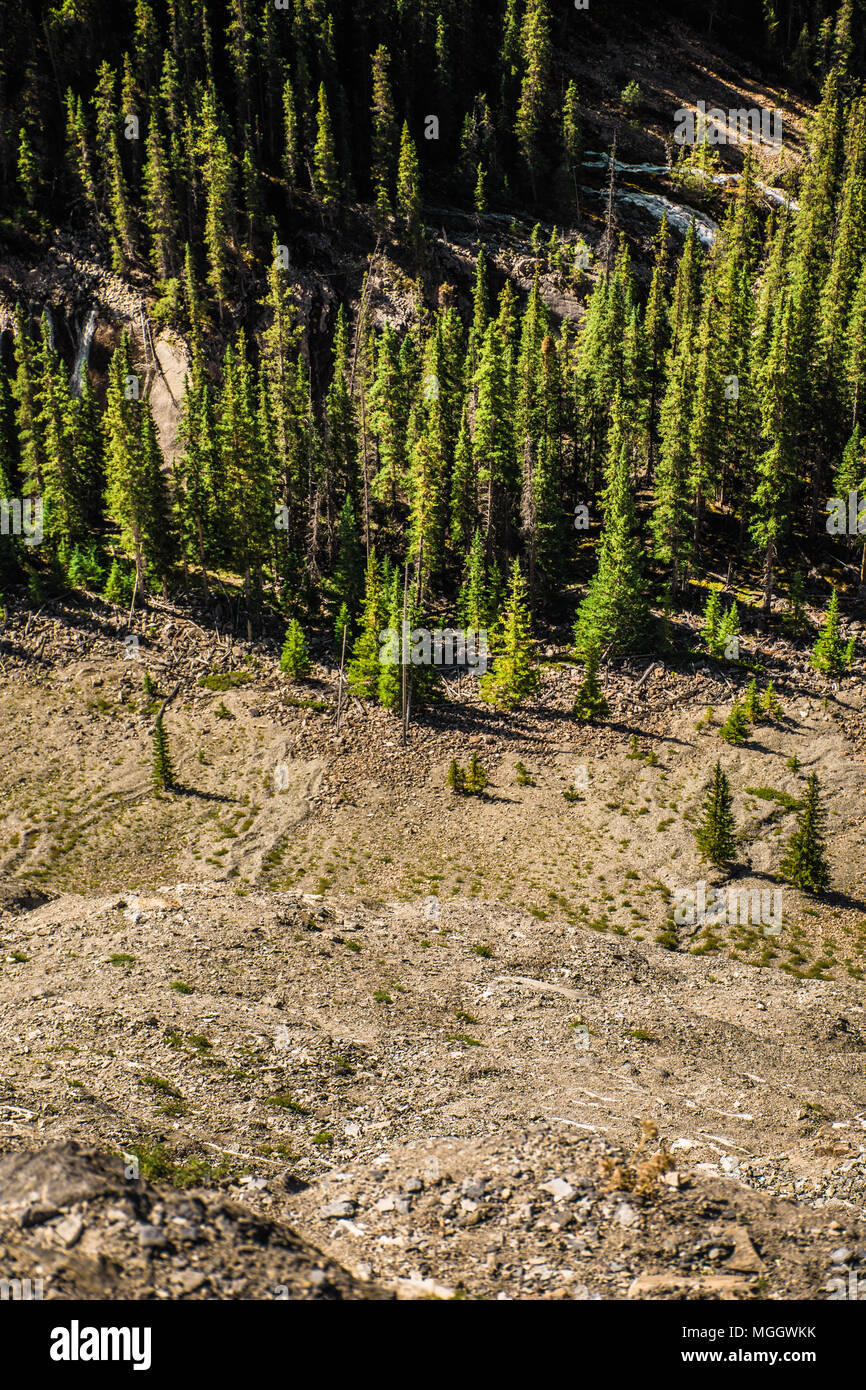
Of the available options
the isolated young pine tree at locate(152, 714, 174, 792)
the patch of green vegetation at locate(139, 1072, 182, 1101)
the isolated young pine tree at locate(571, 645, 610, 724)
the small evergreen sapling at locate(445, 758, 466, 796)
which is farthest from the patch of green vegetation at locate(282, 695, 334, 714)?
the patch of green vegetation at locate(139, 1072, 182, 1101)

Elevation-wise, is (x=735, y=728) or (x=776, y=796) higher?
(x=735, y=728)

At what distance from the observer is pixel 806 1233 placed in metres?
12.6

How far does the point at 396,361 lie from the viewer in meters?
63.9

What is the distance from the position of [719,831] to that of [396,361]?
45947 mm

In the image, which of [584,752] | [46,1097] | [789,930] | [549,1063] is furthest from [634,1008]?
[584,752]

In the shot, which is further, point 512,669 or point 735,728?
point 512,669

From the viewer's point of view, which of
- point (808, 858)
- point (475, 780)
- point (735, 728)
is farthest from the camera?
point (735, 728)

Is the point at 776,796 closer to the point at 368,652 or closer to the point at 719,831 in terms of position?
the point at 719,831

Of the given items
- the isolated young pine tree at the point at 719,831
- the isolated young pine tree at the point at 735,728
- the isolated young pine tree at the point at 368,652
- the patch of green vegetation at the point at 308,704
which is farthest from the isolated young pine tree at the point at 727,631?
the patch of green vegetation at the point at 308,704

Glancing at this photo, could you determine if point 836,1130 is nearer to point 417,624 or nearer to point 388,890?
point 388,890

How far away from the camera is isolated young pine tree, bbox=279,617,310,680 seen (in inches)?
2026

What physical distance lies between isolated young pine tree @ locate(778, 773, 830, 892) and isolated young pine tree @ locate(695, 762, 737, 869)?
256cm

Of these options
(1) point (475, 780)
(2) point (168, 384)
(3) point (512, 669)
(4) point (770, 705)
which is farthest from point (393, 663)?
(2) point (168, 384)

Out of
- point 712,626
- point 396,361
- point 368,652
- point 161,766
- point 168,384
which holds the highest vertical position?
point 168,384
